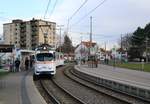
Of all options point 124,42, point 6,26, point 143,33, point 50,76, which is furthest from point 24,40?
point 50,76

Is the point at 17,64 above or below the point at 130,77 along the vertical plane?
above

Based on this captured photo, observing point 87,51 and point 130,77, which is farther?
point 87,51

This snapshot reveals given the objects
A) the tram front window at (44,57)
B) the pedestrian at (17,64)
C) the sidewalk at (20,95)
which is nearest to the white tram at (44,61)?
the tram front window at (44,57)

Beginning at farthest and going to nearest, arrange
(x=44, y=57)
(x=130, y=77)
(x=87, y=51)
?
1. (x=87, y=51)
2. (x=44, y=57)
3. (x=130, y=77)

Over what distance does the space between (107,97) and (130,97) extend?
136 cm

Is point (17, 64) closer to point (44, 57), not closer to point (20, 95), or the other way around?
point (44, 57)

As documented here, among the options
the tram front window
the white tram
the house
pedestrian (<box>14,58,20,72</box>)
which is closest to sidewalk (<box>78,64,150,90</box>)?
the white tram

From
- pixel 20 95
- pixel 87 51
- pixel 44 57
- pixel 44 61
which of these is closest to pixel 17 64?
pixel 44 57

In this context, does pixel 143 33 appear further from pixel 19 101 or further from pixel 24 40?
pixel 19 101

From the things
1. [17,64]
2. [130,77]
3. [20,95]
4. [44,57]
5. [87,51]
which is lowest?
[20,95]

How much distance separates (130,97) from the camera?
821 inches

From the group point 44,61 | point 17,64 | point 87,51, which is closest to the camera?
point 44,61

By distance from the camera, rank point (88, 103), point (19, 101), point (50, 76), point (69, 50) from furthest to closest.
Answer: point (69, 50), point (50, 76), point (88, 103), point (19, 101)

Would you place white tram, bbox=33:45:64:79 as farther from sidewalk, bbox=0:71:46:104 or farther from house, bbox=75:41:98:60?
house, bbox=75:41:98:60
